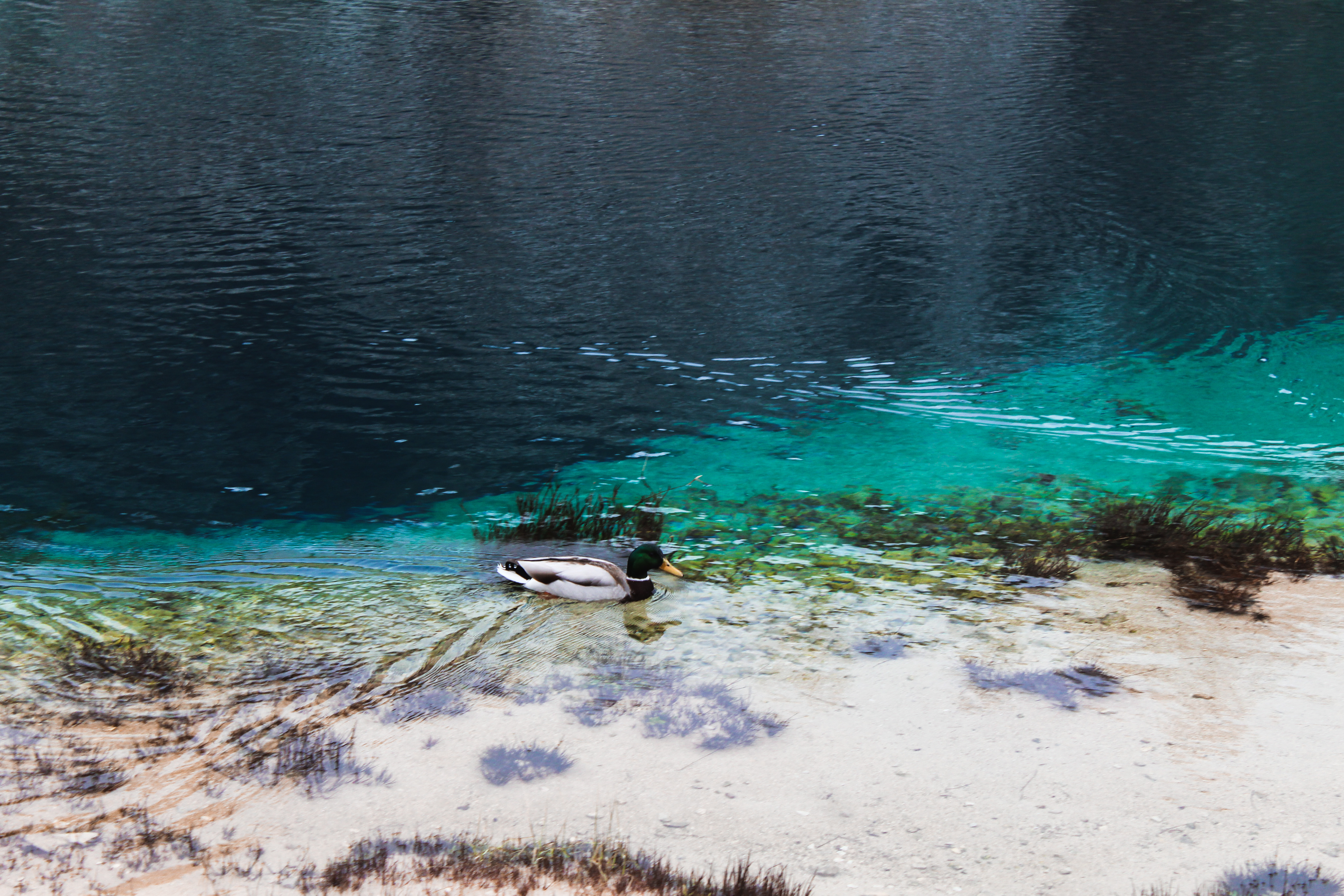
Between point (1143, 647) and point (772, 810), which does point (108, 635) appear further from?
point (1143, 647)

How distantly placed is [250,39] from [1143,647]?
55.2 metres

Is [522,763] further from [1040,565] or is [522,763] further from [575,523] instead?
[1040,565]

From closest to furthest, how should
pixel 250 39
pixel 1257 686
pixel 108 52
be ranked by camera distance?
1. pixel 1257 686
2. pixel 108 52
3. pixel 250 39

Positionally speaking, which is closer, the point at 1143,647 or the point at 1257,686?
the point at 1257,686

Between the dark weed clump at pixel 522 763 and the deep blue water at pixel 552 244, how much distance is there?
249 inches

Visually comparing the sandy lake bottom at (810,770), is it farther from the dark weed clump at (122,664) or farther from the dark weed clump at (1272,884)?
the dark weed clump at (122,664)

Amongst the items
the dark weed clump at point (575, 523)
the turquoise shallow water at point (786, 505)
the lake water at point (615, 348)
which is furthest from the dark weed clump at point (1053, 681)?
the dark weed clump at point (575, 523)

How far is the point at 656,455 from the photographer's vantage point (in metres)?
16.9

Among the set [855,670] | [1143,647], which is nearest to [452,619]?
[855,670]

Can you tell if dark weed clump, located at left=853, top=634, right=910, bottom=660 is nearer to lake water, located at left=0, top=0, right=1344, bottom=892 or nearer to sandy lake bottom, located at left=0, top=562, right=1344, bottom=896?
sandy lake bottom, located at left=0, top=562, right=1344, bottom=896

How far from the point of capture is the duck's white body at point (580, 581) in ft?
39.7

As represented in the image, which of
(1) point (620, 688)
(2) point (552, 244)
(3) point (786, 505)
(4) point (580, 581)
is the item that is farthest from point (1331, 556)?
(2) point (552, 244)

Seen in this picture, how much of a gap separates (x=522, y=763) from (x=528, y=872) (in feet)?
5.14

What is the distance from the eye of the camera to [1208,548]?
1330 cm
